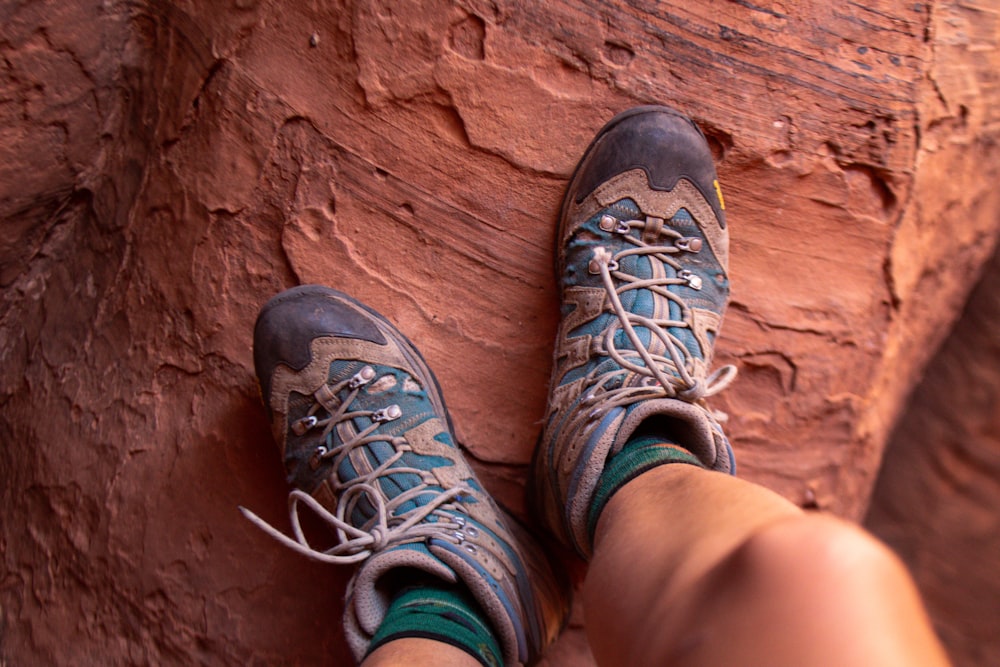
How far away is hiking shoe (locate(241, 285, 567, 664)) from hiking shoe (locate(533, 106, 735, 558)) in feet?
0.29

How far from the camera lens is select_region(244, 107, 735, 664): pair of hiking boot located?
906mm

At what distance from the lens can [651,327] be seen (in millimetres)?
1050

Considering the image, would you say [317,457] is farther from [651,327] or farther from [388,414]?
[651,327]

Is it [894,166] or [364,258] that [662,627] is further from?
[894,166]

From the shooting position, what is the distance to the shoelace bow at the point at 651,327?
0.93 metres

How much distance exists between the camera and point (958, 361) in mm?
1592

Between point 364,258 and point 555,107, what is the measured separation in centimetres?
37

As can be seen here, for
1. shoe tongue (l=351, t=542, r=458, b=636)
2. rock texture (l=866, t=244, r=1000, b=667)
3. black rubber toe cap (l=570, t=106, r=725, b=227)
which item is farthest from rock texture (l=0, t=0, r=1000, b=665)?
rock texture (l=866, t=244, r=1000, b=667)

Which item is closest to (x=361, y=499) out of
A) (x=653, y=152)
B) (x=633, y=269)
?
(x=633, y=269)

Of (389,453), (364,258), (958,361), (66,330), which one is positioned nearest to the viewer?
(389,453)

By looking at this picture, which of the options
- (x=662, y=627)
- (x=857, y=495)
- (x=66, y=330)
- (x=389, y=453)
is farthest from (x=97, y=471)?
(x=857, y=495)

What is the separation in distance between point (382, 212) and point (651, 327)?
0.43 metres

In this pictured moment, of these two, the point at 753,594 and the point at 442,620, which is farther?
the point at 442,620

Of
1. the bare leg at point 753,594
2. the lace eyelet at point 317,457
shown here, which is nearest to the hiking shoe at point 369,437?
the lace eyelet at point 317,457
